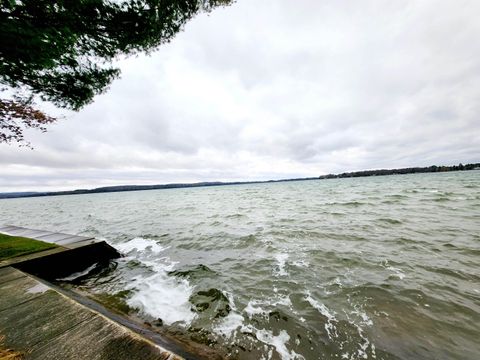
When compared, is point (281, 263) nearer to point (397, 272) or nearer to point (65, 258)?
point (397, 272)

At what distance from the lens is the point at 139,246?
10734 millimetres

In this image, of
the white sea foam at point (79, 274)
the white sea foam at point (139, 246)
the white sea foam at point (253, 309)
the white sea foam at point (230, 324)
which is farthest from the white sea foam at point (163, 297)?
the white sea foam at point (139, 246)

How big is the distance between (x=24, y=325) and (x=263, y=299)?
430 centimetres

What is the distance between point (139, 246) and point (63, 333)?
864 cm

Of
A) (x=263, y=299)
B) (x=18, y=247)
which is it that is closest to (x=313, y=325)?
(x=263, y=299)

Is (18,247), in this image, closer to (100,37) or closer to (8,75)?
(8,75)

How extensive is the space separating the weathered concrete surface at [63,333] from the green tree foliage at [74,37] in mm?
5998

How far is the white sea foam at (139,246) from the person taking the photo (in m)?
10.0

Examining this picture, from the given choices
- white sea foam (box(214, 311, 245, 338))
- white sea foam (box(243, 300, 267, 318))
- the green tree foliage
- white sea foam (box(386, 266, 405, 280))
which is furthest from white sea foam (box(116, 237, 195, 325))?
the green tree foliage

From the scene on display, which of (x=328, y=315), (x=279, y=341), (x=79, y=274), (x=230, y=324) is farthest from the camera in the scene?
(x=79, y=274)

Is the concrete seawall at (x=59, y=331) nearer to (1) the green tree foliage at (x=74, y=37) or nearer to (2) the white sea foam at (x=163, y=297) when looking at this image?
(2) the white sea foam at (x=163, y=297)

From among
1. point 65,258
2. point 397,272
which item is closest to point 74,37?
point 65,258

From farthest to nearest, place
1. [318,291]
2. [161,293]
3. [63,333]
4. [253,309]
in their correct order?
[161,293] < [318,291] < [253,309] < [63,333]

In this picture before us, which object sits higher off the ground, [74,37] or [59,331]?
[74,37]
